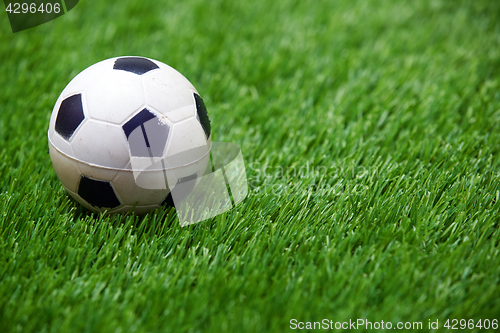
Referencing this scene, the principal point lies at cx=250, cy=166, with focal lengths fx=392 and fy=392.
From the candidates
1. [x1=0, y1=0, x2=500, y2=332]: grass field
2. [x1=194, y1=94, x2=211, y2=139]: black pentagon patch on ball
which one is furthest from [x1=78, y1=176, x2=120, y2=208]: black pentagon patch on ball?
[x1=194, y1=94, x2=211, y2=139]: black pentagon patch on ball

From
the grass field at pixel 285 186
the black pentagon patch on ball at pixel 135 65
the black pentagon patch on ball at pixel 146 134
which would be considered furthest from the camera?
the black pentagon patch on ball at pixel 135 65

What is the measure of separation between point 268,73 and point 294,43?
648 mm

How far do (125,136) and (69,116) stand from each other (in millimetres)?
335

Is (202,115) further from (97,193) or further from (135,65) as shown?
(97,193)

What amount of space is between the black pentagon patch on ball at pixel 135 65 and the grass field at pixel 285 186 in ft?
2.63

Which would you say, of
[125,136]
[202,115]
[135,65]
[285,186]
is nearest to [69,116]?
[125,136]

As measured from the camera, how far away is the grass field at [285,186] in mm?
1801

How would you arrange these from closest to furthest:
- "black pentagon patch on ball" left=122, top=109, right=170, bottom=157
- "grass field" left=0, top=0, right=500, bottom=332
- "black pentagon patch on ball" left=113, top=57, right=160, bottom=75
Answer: "grass field" left=0, top=0, right=500, bottom=332 → "black pentagon patch on ball" left=122, top=109, right=170, bottom=157 → "black pentagon patch on ball" left=113, top=57, right=160, bottom=75

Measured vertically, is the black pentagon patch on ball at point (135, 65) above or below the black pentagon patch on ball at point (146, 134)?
above

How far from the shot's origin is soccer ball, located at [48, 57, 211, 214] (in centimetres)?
194

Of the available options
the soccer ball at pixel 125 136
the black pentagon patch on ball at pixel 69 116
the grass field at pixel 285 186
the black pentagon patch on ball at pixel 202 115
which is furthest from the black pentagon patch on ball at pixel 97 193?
the black pentagon patch on ball at pixel 202 115

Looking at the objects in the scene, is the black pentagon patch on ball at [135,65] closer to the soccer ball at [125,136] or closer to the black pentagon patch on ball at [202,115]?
the soccer ball at [125,136]

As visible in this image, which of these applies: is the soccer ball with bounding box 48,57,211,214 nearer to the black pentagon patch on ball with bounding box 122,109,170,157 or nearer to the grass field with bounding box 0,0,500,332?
the black pentagon patch on ball with bounding box 122,109,170,157

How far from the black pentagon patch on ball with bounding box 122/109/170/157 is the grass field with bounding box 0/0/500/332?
0.41 m
